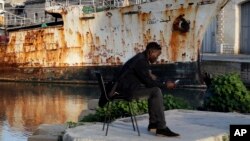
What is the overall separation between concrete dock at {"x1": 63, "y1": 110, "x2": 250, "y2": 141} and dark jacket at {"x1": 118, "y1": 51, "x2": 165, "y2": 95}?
72 centimetres

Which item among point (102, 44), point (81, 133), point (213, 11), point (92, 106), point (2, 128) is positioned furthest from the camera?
point (102, 44)

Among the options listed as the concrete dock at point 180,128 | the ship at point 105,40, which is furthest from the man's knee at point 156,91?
the ship at point 105,40

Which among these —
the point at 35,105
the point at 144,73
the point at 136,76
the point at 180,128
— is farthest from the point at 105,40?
the point at 144,73

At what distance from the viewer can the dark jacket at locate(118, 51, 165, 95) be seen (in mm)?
8211

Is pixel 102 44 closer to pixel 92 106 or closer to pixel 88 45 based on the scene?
pixel 88 45

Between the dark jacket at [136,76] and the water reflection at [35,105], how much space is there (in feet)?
15.8

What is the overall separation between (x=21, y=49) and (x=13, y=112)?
12.9 m

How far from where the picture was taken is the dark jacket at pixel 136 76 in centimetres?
821

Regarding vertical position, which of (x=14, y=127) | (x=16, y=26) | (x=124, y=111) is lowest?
(x=14, y=127)

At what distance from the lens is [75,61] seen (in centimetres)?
2870

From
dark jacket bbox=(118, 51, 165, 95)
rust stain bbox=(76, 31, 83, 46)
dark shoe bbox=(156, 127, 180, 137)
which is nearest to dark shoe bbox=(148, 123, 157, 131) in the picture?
dark shoe bbox=(156, 127, 180, 137)

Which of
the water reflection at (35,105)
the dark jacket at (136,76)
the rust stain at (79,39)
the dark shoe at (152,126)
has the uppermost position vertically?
the rust stain at (79,39)

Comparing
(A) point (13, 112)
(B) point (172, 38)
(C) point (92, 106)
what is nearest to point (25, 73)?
(B) point (172, 38)

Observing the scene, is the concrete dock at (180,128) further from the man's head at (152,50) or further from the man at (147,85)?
the man's head at (152,50)
